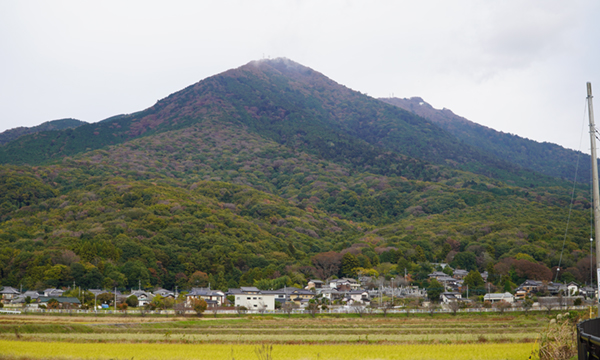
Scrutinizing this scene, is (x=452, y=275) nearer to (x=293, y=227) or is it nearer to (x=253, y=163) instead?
(x=293, y=227)

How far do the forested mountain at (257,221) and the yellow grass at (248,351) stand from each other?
45.6 m

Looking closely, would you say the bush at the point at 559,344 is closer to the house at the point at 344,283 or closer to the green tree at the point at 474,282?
the green tree at the point at 474,282

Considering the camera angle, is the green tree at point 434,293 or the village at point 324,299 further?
the green tree at point 434,293

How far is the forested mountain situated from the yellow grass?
150 feet

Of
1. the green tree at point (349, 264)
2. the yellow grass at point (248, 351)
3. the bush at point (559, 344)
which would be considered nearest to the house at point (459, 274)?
the green tree at point (349, 264)

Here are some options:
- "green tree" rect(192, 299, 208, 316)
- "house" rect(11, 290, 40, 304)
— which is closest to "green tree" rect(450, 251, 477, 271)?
"green tree" rect(192, 299, 208, 316)

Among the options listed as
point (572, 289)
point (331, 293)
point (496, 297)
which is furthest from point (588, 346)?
point (572, 289)

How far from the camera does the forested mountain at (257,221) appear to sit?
75.0m

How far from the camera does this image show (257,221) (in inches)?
4331

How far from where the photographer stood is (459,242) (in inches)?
3656

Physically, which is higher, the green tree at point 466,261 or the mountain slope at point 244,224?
the mountain slope at point 244,224

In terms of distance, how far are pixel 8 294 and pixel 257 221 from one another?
53.8m

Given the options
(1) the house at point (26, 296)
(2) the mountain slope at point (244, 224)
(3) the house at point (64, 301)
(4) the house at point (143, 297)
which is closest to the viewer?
(3) the house at point (64, 301)

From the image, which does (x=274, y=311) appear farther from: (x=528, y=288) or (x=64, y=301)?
(x=528, y=288)
